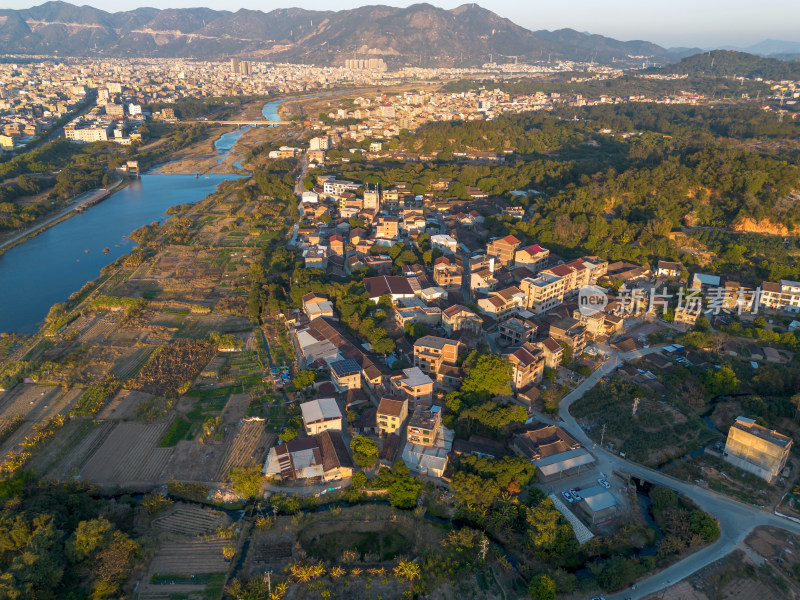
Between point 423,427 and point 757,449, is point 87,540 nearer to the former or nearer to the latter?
point 423,427

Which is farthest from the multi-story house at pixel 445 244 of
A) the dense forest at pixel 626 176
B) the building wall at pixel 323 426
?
the building wall at pixel 323 426

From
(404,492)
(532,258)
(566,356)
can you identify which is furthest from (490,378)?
(532,258)

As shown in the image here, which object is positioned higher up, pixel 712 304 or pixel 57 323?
pixel 712 304

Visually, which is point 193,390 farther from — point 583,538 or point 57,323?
point 583,538

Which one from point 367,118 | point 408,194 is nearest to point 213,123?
point 367,118

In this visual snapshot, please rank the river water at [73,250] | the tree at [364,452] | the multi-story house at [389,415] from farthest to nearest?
the river water at [73,250], the multi-story house at [389,415], the tree at [364,452]

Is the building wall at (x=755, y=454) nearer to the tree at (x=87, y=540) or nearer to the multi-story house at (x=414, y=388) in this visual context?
the multi-story house at (x=414, y=388)
